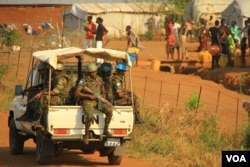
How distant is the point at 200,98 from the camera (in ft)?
73.9

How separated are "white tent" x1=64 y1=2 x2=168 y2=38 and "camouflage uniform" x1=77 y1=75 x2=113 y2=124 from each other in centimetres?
3383

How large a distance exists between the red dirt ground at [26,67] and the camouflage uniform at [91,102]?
1307 mm

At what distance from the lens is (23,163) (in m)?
14.1

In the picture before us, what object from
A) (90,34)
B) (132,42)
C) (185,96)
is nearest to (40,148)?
(185,96)

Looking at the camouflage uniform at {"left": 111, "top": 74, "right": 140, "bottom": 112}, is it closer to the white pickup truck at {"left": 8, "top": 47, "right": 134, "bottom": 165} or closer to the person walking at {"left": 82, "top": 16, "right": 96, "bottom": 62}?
the white pickup truck at {"left": 8, "top": 47, "right": 134, "bottom": 165}

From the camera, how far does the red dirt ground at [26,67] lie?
14344 mm

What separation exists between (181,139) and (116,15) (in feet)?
110

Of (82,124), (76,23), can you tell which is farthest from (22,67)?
(76,23)

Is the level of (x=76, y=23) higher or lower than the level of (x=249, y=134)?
higher

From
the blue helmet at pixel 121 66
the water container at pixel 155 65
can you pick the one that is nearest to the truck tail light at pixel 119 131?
the blue helmet at pixel 121 66

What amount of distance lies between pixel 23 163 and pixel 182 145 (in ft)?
9.74

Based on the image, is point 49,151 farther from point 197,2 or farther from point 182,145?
point 197,2

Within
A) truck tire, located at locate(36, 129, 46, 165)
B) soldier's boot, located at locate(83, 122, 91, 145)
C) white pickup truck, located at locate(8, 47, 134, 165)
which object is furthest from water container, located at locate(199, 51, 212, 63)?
soldier's boot, located at locate(83, 122, 91, 145)

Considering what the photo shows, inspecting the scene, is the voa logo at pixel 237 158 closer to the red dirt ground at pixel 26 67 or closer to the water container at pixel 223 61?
the red dirt ground at pixel 26 67
